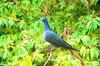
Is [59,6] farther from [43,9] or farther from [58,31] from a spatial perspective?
[58,31]

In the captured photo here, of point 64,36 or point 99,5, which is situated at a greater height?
point 99,5

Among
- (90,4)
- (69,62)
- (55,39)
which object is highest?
(90,4)

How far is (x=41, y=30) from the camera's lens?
248cm

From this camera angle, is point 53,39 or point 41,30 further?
point 41,30

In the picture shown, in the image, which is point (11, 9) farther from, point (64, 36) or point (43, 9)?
point (64, 36)

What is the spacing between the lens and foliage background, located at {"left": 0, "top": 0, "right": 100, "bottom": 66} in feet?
6.66

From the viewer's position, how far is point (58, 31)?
2559 millimetres

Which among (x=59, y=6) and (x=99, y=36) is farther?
(x=59, y=6)

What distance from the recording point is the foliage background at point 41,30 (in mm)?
2029

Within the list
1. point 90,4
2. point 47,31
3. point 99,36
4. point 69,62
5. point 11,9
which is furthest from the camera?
point 11,9

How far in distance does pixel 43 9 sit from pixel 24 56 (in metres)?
0.97

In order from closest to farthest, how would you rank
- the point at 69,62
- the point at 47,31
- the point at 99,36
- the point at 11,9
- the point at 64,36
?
the point at 69,62 → the point at 47,31 → the point at 64,36 → the point at 99,36 → the point at 11,9

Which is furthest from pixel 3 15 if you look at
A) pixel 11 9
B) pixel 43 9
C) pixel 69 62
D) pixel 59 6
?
pixel 69 62

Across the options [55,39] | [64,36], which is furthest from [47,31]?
[64,36]
